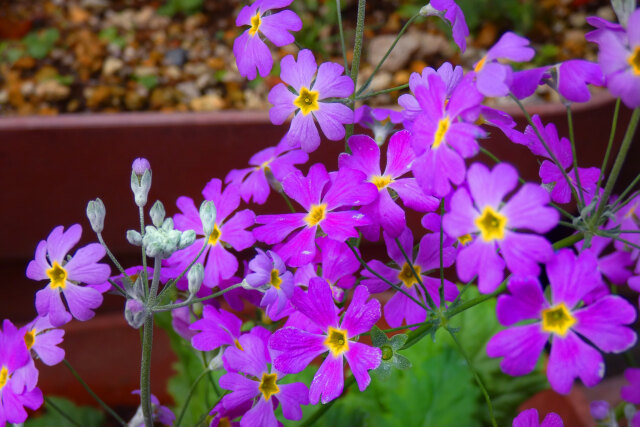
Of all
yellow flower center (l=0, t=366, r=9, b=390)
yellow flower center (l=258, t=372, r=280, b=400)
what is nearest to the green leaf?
yellow flower center (l=0, t=366, r=9, b=390)

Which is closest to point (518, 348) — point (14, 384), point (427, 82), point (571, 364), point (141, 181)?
point (571, 364)

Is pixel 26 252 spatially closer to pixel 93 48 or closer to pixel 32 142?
pixel 32 142

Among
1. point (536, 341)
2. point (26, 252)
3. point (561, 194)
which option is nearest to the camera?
point (536, 341)

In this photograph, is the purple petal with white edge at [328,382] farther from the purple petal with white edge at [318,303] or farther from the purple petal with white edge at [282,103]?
the purple petal with white edge at [282,103]

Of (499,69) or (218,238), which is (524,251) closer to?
(499,69)

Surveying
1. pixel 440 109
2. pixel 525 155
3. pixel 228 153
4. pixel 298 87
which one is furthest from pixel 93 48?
pixel 440 109
